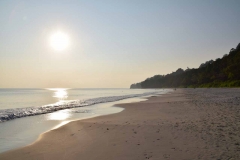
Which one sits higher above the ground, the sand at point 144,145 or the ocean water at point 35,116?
the ocean water at point 35,116

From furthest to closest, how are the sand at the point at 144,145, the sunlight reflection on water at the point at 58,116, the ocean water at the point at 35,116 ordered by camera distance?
the sunlight reflection on water at the point at 58,116, the ocean water at the point at 35,116, the sand at the point at 144,145

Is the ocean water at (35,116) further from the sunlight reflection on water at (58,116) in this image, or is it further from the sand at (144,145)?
the sand at (144,145)

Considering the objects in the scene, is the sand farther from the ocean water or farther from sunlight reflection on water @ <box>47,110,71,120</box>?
sunlight reflection on water @ <box>47,110,71,120</box>

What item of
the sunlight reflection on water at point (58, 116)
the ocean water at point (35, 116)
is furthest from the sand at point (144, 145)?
the sunlight reflection on water at point (58, 116)

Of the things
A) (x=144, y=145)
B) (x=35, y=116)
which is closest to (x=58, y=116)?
(x=35, y=116)

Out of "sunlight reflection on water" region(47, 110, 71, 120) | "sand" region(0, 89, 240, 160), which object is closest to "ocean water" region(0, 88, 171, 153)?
"sunlight reflection on water" region(47, 110, 71, 120)

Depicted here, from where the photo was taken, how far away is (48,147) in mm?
9117

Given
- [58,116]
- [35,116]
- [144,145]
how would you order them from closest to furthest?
1. [144,145]
2. [58,116]
3. [35,116]

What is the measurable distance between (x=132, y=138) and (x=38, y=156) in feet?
15.4

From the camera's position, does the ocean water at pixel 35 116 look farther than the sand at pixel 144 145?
Yes

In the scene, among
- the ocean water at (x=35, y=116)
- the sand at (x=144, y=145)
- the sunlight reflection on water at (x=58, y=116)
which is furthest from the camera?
the sunlight reflection on water at (x=58, y=116)

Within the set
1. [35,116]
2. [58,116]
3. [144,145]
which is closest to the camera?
[144,145]

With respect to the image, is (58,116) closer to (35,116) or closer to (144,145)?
(35,116)

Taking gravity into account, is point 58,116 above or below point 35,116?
below
